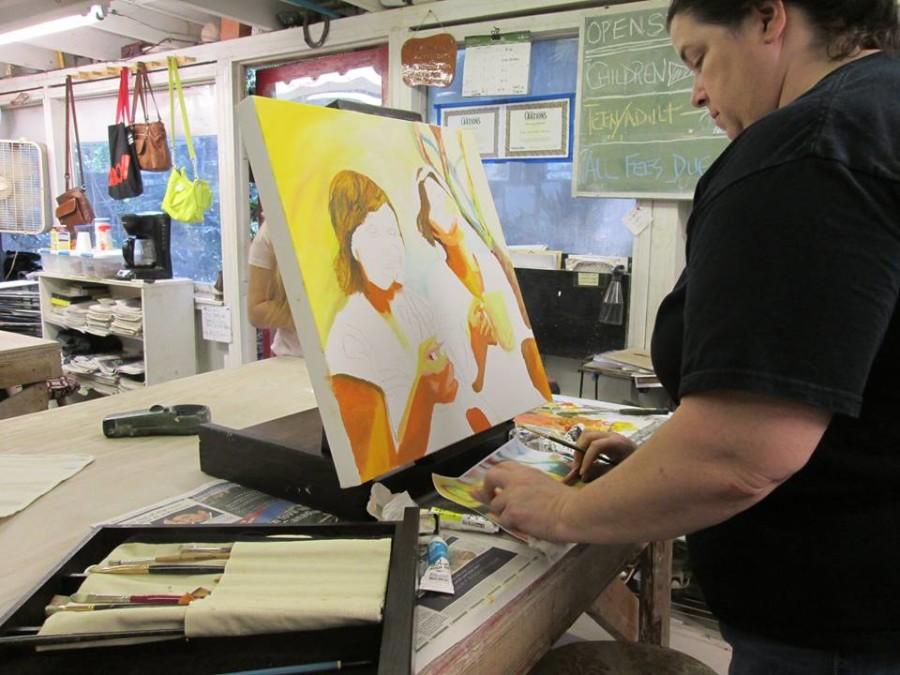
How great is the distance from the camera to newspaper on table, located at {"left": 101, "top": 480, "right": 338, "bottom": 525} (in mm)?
937

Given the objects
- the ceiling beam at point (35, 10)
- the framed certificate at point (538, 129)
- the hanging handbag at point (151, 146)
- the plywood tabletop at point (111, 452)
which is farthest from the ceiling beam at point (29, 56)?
the plywood tabletop at point (111, 452)

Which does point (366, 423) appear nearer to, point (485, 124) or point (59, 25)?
point (485, 124)

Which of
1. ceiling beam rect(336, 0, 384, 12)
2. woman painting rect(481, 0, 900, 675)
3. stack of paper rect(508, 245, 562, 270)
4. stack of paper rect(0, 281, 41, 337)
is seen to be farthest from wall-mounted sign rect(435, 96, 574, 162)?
stack of paper rect(0, 281, 41, 337)

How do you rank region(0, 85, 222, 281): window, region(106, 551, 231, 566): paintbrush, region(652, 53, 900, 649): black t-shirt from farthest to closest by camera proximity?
region(0, 85, 222, 281): window → region(106, 551, 231, 566): paintbrush → region(652, 53, 900, 649): black t-shirt

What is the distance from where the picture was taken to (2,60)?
441cm

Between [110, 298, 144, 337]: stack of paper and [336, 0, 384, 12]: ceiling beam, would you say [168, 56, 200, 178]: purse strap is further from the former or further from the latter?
[336, 0, 384, 12]: ceiling beam

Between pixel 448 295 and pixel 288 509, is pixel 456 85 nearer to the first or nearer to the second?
pixel 448 295

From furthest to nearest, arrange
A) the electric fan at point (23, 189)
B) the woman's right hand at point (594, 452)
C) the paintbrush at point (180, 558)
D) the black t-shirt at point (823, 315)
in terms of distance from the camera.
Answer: the electric fan at point (23, 189) < the woman's right hand at point (594, 452) < the paintbrush at point (180, 558) < the black t-shirt at point (823, 315)

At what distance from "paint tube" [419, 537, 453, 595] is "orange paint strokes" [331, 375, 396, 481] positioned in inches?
4.7

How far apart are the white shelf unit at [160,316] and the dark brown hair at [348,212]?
3.07 meters

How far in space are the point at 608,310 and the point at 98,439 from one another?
→ 1.79m

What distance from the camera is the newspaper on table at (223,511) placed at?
94cm

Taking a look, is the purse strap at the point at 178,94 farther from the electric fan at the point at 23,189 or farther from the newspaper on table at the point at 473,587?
the newspaper on table at the point at 473,587

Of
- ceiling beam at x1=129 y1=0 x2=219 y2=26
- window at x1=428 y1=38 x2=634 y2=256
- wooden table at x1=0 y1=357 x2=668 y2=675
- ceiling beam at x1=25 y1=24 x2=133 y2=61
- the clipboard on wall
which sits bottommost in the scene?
wooden table at x1=0 y1=357 x2=668 y2=675
